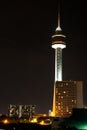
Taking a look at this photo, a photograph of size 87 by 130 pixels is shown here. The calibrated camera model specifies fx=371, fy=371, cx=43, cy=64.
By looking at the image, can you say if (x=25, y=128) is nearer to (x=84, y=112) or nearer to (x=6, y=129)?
(x=6, y=129)

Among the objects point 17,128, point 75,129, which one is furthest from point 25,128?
point 75,129

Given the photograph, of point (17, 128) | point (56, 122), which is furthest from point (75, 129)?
point (56, 122)

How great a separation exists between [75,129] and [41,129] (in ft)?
34.2

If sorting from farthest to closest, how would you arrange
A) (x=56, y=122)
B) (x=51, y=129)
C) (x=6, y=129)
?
1. (x=56, y=122)
2. (x=51, y=129)
3. (x=6, y=129)

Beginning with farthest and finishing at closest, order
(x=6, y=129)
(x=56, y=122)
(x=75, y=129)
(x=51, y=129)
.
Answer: (x=56, y=122), (x=51, y=129), (x=6, y=129), (x=75, y=129)

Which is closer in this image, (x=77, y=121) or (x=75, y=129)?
(x=75, y=129)

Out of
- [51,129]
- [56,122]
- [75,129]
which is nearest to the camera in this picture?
[75,129]

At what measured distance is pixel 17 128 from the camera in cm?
9175

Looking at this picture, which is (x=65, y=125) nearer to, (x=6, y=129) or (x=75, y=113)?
(x=75, y=113)

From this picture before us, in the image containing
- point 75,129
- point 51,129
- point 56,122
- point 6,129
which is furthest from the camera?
point 56,122

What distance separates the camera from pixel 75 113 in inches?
3605

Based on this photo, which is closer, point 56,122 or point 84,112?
point 84,112

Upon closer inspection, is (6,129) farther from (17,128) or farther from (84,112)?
(84,112)

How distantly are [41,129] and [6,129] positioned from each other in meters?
8.48
